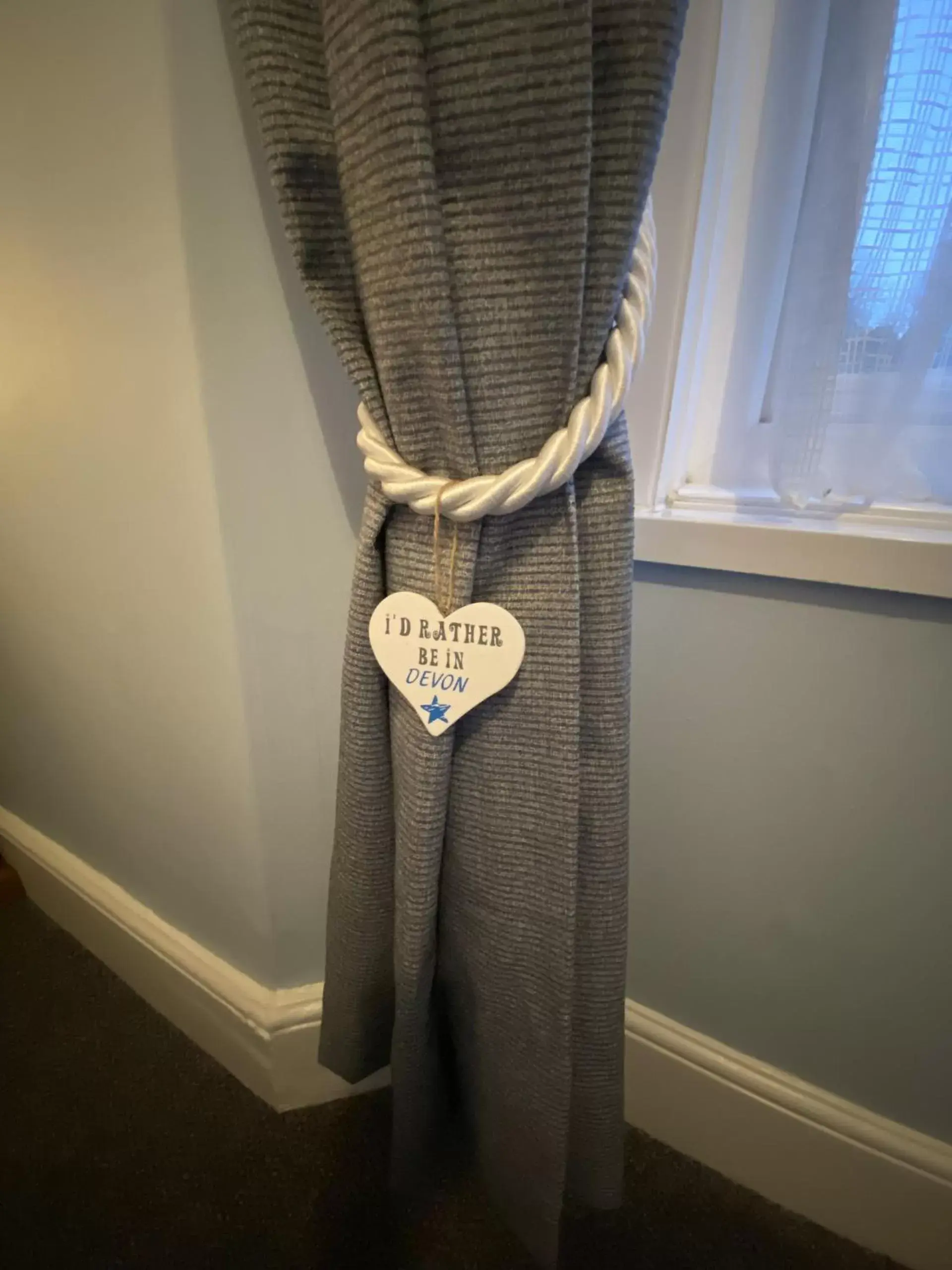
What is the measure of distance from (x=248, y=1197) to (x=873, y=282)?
1238mm

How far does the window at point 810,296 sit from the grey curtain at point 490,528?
19cm

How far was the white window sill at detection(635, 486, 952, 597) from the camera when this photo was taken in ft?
1.65

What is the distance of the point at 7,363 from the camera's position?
70cm

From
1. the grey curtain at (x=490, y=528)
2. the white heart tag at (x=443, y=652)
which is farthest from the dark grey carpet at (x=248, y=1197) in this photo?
the white heart tag at (x=443, y=652)

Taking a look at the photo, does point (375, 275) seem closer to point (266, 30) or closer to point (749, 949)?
point (266, 30)

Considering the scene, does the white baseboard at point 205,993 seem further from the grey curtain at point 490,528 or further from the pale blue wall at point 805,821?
the pale blue wall at point 805,821

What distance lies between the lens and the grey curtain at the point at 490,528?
344 mm

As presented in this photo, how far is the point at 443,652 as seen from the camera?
1.54 feet

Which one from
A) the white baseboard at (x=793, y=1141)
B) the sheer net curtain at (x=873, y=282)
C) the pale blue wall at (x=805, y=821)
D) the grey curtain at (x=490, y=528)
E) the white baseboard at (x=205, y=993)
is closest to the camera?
the grey curtain at (x=490, y=528)

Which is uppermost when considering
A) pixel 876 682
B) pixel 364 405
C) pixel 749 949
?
pixel 364 405

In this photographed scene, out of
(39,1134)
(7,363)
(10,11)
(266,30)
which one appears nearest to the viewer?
(266,30)

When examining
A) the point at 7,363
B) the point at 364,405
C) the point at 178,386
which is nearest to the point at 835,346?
the point at 364,405

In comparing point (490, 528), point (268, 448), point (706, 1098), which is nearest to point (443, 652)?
point (490, 528)

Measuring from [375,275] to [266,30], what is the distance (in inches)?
6.0
